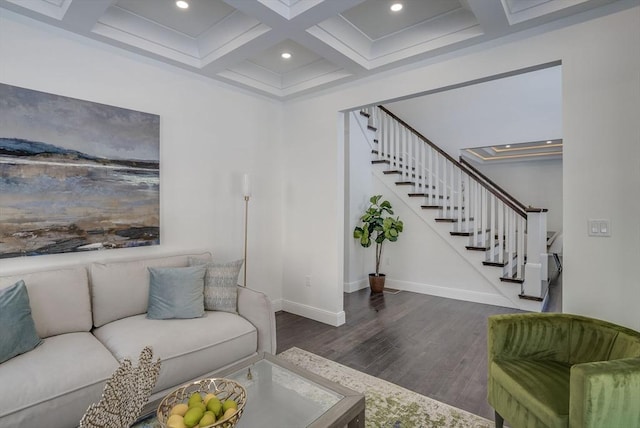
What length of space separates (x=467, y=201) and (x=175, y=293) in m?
4.11

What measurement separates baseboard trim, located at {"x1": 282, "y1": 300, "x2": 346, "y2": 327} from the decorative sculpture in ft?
8.68

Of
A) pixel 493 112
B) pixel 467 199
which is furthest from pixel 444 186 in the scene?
pixel 493 112

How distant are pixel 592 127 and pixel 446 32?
1.29 m

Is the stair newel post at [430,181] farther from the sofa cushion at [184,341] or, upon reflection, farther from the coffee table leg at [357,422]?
the coffee table leg at [357,422]

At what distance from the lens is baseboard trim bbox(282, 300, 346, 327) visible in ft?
12.0

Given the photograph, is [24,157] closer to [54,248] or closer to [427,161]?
[54,248]

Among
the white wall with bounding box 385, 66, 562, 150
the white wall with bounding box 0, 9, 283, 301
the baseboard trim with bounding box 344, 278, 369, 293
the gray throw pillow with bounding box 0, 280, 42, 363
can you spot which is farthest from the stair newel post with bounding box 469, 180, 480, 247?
the gray throw pillow with bounding box 0, 280, 42, 363

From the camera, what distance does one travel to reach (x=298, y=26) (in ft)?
8.03

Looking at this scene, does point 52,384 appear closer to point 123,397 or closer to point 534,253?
point 123,397

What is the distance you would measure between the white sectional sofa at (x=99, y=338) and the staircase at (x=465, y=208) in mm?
3304

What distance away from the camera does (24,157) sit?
7.54 ft

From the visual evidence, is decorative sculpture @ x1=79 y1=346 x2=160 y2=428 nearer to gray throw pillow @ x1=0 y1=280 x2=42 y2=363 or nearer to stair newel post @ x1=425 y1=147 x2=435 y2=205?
gray throw pillow @ x1=0 y1=280 x2=42 y2=363

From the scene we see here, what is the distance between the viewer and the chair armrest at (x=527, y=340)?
1861 millimetres

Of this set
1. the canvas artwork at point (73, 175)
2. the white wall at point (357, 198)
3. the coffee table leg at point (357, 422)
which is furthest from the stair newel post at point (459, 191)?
the canvas artwork at point (73, 175)
